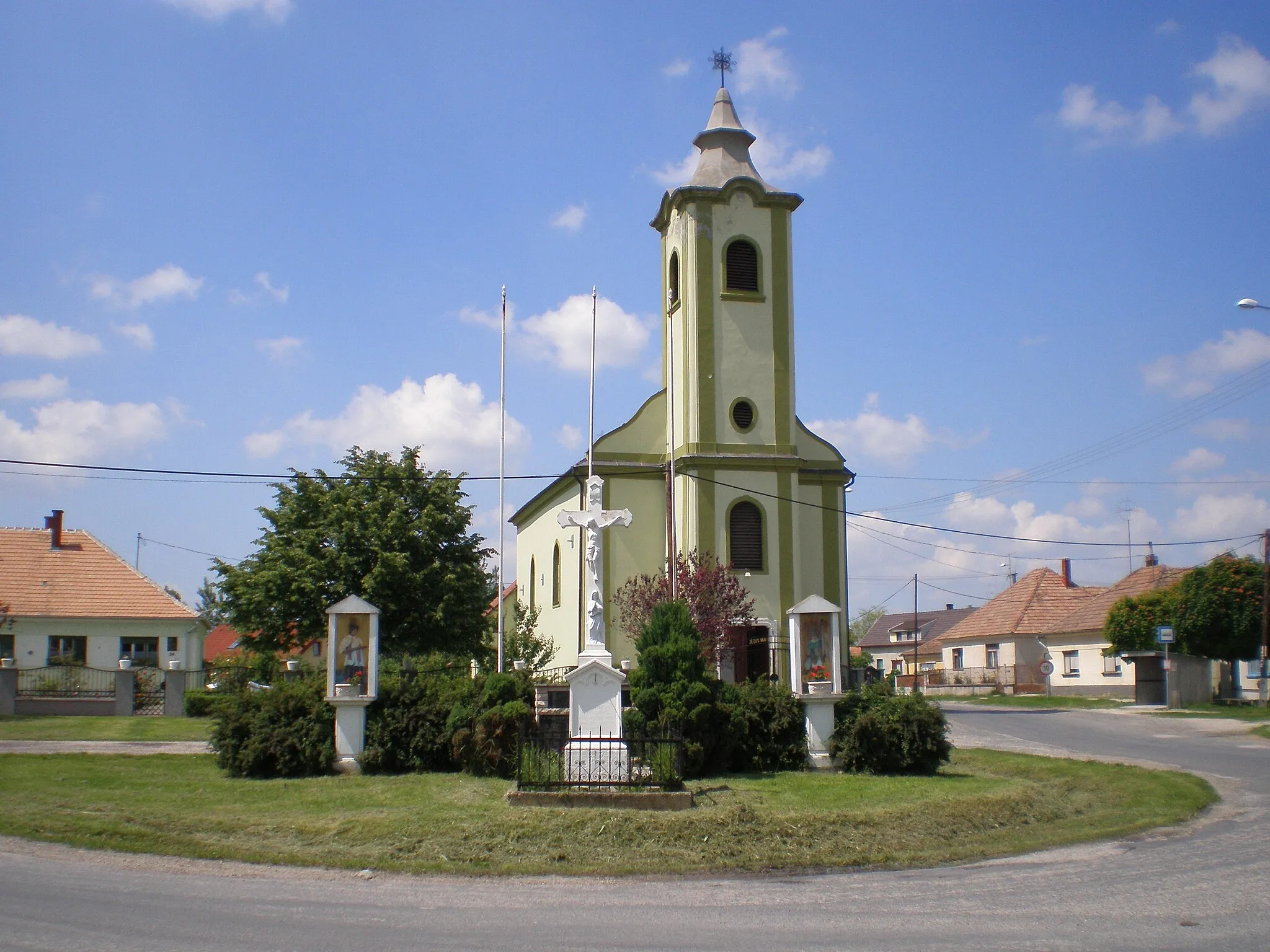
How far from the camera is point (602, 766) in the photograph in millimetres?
15445

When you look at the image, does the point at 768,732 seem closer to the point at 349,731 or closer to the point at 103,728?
the point at 349,731

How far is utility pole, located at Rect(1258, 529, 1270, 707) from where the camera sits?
38438mm

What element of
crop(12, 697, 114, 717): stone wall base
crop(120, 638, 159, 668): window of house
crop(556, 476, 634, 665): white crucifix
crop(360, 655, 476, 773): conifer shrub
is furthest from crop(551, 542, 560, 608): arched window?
crop(360, 655, 476, 773): conifer shrub

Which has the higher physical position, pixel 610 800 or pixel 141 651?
pixel 141 651

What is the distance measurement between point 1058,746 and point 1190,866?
13.3m

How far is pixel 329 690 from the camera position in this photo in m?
17.6

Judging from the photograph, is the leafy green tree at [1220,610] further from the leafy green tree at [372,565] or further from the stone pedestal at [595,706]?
the stone pedestal at [595,706]

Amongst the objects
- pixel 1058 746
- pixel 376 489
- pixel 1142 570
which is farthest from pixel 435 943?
pixel 1142 570

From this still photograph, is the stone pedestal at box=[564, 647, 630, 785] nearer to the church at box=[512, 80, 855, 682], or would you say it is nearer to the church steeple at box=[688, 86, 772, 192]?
the church at box=[512, 80, 855, 682]

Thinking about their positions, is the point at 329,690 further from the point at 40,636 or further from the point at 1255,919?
the point at 40,636

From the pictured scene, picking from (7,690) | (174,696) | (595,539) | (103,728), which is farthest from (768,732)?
(7,690)

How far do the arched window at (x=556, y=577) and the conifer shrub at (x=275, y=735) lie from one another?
22.0m

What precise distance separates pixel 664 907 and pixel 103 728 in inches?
802

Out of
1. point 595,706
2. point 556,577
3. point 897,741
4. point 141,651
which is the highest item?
point 556,577
